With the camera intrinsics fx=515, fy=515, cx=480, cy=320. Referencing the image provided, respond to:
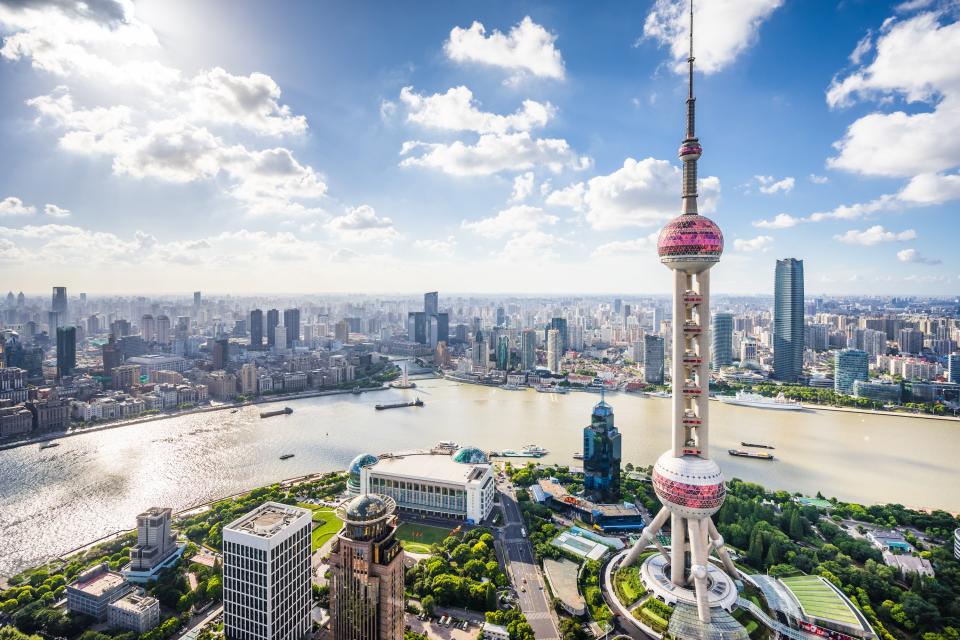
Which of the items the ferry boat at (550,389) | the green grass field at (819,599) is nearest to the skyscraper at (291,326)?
the ferry boat at (550,389)

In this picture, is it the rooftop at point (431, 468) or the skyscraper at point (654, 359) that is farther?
the skyscraper at point (654, 359)

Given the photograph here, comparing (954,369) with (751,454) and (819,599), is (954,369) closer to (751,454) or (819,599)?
(751,454)

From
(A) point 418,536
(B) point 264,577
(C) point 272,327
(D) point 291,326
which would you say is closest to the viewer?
(B) point 264,577

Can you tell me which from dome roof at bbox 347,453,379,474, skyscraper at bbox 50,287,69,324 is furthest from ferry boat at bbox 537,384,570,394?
skyscraper at bbox 50,287,69,324

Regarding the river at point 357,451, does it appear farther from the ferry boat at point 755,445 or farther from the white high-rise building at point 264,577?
the white high-rise building at point 264,577

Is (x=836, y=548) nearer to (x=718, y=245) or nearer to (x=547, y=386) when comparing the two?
(x=718, y=245)

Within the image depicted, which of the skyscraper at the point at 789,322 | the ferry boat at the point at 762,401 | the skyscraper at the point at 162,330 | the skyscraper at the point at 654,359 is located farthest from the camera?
the skyscraper at the point at 162,330

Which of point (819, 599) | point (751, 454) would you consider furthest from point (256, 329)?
point (819, 599)
